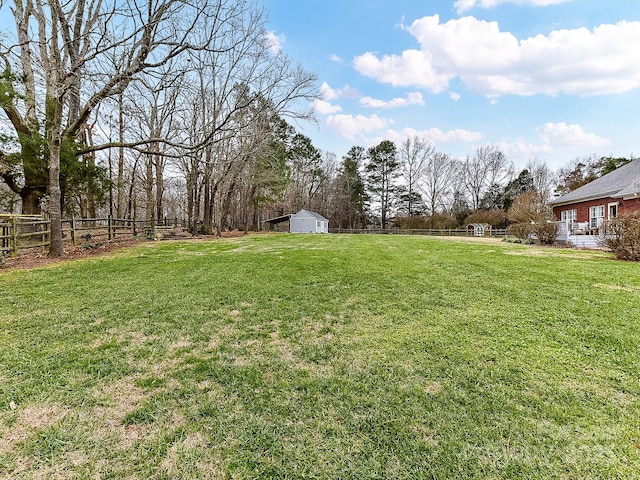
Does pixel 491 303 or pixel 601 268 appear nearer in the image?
pixel 491 303

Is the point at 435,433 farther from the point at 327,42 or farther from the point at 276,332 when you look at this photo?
the point at 327,42

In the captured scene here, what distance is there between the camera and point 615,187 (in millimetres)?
14805

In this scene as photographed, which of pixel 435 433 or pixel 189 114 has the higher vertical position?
pixel 189 114

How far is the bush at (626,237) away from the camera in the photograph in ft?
24.5

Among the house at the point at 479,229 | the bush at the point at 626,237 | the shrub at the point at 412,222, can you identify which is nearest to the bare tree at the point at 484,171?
the house at the point at 479,229

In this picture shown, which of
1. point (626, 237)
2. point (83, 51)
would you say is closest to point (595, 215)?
point (626, 237)

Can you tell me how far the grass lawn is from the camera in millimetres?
1539

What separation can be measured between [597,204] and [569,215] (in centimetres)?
250

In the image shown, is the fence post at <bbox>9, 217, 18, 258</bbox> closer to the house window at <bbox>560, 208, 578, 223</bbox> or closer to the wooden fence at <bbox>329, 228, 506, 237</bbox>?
the house window at <bbox>560, 208, 578, 223</bbox>

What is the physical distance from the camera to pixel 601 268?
6.08 meters

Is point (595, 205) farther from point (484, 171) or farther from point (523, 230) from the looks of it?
point (484, 171)

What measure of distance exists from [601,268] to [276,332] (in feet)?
22.5

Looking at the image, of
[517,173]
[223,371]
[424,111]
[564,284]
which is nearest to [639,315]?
[564,284]

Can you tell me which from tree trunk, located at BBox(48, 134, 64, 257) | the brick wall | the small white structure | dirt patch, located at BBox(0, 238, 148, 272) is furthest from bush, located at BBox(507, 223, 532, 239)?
the small white structure
